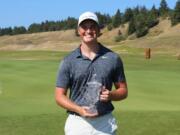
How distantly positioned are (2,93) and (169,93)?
4.39 m

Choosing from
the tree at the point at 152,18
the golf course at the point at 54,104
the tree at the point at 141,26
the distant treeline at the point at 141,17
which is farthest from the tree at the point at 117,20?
the golf course at the point at 54,104

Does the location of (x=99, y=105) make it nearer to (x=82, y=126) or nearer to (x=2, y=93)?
(x=82, y=126)

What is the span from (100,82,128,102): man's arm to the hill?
37.8 metres

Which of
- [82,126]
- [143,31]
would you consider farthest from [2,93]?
[143,31]

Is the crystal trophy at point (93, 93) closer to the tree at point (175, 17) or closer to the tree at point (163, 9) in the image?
the tree at point (175, 17)

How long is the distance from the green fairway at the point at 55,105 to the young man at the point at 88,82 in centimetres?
462

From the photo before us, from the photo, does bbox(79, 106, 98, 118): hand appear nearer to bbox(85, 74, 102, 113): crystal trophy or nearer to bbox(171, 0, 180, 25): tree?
bbox(85, 74, 102, 113): crystal trophy

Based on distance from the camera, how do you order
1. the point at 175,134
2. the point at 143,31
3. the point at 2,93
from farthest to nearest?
the point at 143,31 → the point at 2,93 → the point at 175,134

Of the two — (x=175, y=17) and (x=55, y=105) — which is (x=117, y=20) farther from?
(x=55, y=105)

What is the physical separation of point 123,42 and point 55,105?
3622 inches

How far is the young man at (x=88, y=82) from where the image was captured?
5191 millimetres

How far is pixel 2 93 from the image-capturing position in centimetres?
1537

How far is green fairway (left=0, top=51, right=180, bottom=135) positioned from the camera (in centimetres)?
1031

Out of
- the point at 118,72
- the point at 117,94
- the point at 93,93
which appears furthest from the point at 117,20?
the point at 93,93
